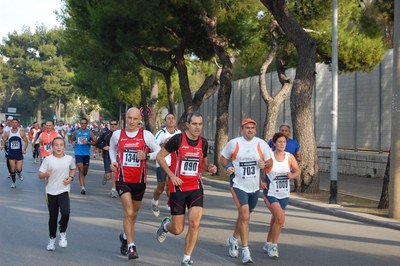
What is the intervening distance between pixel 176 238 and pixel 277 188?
2.13m

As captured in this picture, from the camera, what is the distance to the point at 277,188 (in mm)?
8547

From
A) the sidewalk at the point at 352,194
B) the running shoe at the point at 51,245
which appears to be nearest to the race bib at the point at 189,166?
the running shoe at the point at 51,245

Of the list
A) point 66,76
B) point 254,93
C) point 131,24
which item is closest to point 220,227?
point 131,24

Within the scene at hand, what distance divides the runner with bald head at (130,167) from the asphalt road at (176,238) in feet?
1.34

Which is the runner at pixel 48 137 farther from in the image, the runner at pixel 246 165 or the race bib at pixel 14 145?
the runner at pixel 246 165

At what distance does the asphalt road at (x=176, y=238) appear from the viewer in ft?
27.2

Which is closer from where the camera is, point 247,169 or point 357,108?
point 247,169

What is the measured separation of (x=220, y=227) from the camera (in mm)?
11117

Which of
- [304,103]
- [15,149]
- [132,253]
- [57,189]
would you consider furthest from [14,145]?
[132,253]

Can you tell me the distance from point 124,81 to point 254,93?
37.8 feet

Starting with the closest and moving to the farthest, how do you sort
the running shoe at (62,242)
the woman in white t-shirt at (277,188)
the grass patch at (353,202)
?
the woman in white t-shirt at (277,188), the running shoe at (62,242), the grass patch at (353,202)

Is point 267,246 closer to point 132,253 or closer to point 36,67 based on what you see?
point 132,253

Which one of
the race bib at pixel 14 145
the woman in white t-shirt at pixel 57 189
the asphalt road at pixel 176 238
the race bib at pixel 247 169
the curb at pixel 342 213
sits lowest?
the asphalt road at pixel 176 238

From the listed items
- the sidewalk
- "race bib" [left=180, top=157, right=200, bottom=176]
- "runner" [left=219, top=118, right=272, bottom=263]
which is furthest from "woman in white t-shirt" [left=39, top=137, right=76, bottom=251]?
the sidewalk
